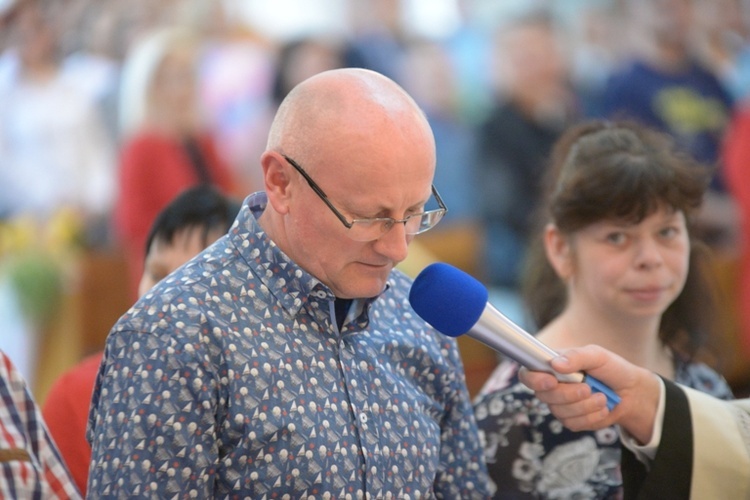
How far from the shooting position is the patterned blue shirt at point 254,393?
1649 mm

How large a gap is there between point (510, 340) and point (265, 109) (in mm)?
4444

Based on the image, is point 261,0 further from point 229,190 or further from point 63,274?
point 63,274

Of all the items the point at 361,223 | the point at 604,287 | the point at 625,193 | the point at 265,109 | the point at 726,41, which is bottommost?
the point at 726,41

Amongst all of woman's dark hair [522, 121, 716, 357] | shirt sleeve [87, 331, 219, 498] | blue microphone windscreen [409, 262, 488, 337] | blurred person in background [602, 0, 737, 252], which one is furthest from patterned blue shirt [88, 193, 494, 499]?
blurred person in background [602, 0, 737, 252]

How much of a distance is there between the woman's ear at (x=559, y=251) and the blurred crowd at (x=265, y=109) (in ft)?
8.37

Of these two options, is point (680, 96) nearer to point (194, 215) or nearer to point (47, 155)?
point (47, 155)

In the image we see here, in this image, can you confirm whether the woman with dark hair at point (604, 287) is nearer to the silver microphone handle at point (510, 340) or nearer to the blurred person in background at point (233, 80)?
the silver microphone handle at point (510, 340)

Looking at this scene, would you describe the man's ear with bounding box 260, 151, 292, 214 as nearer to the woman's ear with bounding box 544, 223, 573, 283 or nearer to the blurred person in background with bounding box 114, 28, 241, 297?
the woman's ear with bounding box 544, 223, 573, 283

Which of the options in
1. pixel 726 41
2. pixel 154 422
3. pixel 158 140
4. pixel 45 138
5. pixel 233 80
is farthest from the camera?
pixel 726 41

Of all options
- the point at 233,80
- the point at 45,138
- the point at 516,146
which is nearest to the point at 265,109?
the point at 233,80

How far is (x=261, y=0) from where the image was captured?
274 inches

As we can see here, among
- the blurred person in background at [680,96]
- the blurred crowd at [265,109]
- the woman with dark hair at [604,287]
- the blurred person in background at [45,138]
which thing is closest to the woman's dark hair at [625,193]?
the woman with dark hair at [604,287]

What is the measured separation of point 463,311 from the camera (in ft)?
5.98

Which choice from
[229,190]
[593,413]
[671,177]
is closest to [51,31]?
[229,190]
